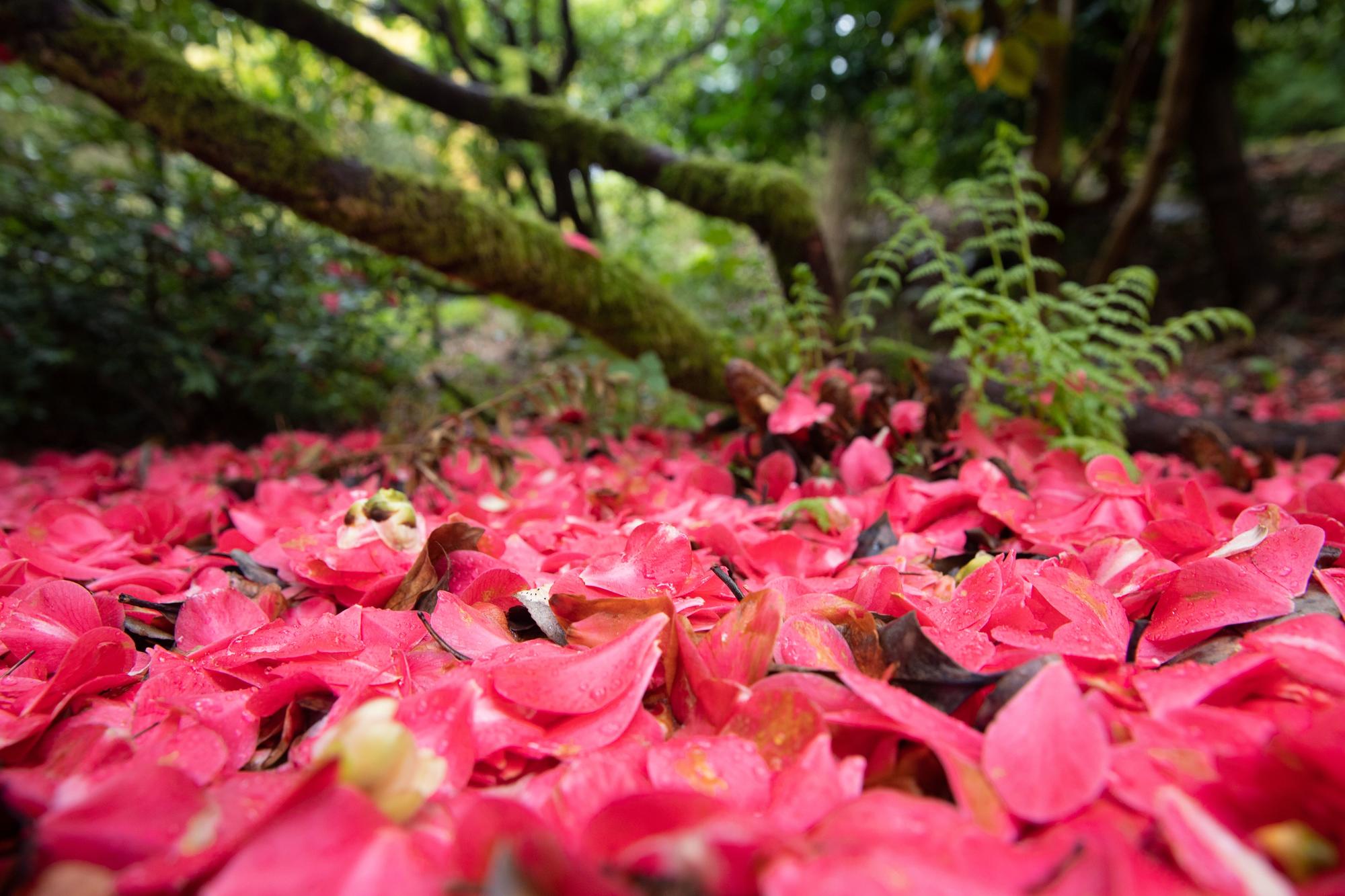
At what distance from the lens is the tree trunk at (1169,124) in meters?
3.46

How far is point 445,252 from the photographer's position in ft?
6.63

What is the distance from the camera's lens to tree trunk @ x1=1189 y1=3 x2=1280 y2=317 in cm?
516

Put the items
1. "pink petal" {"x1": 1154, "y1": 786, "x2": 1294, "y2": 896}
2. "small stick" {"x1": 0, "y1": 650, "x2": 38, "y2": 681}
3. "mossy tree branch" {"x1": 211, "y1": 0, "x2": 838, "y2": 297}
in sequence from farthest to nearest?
"mossy tree branch" {"x1": 211, "y1": 0, "x2": 838, "y2": 297}, "small stick" {"x1": 0, "y1": 650, "x2": 38, "y2": 681}, "pink petal" {"x1": 1154, "y1": 786, "x2": 1294, "y2": 896}

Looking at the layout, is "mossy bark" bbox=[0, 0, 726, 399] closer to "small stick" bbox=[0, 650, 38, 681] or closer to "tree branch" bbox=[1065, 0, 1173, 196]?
"small stick" bbox=[0, 650, 38, 681]

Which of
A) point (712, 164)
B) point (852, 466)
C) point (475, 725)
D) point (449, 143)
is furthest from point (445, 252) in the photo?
point (449, 143)

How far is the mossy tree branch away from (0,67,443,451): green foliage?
802 millimetres

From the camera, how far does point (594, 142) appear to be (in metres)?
2.91

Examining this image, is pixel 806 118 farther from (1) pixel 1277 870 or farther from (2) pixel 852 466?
(1) pixel 1277 870

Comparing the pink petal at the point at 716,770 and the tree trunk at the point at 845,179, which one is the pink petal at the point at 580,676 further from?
the tree trunk at the point at 845,179

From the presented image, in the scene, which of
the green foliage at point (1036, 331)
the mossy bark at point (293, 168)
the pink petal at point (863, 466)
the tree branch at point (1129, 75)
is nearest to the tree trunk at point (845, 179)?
the tree branch at point (1129, 75)

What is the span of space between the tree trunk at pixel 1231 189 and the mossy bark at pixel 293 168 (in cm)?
559

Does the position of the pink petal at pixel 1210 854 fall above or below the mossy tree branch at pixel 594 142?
below

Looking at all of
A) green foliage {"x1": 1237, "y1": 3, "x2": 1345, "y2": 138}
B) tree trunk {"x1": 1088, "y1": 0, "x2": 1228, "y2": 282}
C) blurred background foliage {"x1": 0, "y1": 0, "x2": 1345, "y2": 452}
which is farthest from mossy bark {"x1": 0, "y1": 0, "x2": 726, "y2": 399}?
green foliage {"x1": 1237, "y1": 3, "x2": 1345, "y2": 138}

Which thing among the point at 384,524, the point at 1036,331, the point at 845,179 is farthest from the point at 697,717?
the point at 845,179
